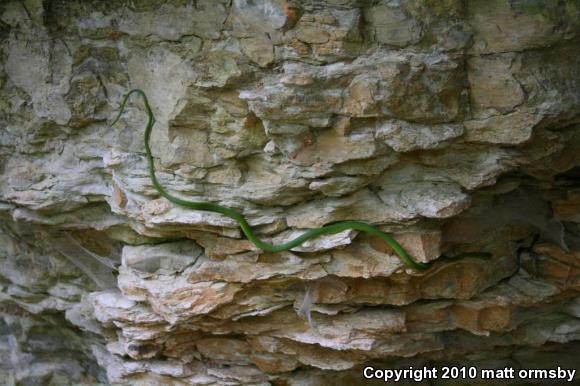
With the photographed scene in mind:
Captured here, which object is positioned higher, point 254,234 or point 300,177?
point 300,177

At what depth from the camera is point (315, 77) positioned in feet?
9.11

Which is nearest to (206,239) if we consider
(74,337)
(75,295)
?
(75,295)

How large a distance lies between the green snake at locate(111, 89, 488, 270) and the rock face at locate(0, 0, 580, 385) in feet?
0.12

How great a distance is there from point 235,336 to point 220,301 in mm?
431

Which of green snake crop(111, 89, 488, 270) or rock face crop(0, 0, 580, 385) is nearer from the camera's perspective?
rock face crop(0, 0, 580, 385)

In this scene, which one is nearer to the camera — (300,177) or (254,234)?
(300,177)

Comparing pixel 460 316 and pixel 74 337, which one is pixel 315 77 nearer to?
pixel 460 316

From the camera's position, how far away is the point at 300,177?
3035 mm

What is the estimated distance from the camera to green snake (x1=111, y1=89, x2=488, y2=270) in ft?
10.1

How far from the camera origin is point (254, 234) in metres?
3.23

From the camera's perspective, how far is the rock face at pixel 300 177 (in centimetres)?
274

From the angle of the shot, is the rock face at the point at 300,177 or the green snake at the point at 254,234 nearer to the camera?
the rock face at the point at 300,177

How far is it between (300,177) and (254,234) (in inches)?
15.0

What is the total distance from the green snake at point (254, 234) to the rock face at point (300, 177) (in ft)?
0.12
